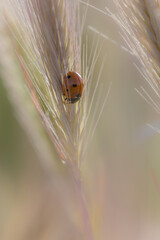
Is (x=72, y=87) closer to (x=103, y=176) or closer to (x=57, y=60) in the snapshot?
(x=57, y=60)

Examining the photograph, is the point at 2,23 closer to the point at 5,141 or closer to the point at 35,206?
the point at 5,141

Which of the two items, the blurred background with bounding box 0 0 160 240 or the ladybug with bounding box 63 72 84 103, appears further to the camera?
the blurred background with bounding box 0 0 160 240

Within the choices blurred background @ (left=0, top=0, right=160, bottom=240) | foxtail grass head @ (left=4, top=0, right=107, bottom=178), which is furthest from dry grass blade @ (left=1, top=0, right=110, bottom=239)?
blurred background @ (left=0, top=0, right=160, bottom=240)

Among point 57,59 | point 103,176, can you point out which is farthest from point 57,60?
point 103,176

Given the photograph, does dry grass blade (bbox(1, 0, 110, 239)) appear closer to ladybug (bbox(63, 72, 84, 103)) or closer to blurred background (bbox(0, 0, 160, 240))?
ladybug (bbox(63, 72, 84, 103))

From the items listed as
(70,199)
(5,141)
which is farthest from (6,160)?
(70,199)

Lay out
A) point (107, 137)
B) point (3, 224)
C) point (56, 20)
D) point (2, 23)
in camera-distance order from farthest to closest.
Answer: point (107, 137) → point (3, 224) → point (2, 23) → point (56, 20)
